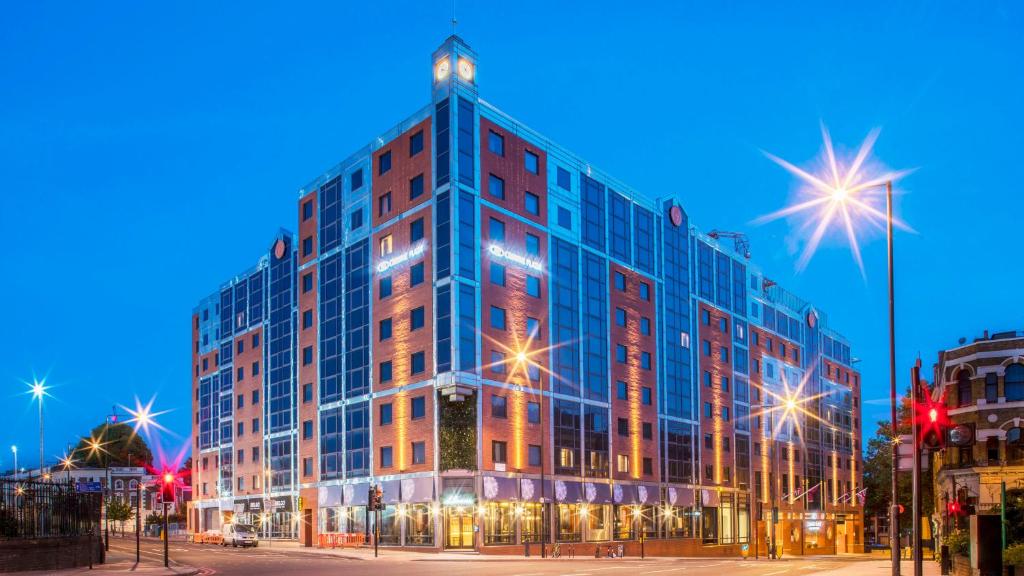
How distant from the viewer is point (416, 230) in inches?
2687

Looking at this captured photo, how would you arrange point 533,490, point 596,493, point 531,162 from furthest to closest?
point 596,493 → point 531,162 → point 533,490

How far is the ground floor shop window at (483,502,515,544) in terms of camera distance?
208 ft

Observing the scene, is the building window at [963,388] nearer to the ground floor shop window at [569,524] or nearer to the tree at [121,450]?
the ground floor shop window at [569,524]

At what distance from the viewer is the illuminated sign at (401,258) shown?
6719cm

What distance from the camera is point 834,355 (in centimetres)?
12850

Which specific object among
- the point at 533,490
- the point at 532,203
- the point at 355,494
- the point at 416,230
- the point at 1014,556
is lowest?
the point at 355,494

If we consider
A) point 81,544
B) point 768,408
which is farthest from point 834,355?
point 81,544

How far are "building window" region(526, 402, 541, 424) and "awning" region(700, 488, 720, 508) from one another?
26233 millimetres

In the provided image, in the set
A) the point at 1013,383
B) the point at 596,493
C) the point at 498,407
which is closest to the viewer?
the point at 1013,383

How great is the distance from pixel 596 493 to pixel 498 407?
1336cm

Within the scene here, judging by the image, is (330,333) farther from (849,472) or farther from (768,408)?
(849,472)

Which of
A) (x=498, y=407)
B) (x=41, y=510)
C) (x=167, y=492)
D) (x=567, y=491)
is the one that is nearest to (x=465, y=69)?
(x=498, y=407)

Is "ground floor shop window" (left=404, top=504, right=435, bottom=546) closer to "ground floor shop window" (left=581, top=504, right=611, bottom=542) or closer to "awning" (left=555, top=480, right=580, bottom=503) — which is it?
"awning" (left=555, top=480, right=580, bottom=503)

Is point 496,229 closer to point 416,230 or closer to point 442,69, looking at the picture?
point 416,230
